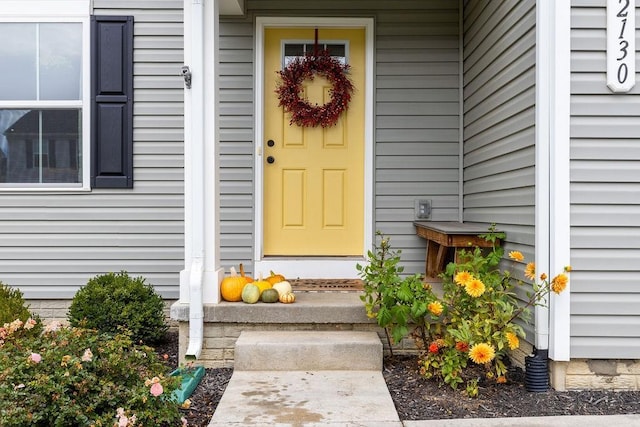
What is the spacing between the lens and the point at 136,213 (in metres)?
4.34

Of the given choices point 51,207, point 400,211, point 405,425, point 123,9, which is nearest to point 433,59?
point 400,211

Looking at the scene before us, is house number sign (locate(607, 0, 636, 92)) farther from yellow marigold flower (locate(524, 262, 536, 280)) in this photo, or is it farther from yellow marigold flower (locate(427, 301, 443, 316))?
yellow marigold flower (locate(427, 301, 443, 316))

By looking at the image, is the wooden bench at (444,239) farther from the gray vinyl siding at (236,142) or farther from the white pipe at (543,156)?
the gray vinyl siding at (236,142)

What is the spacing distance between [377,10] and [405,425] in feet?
10.7

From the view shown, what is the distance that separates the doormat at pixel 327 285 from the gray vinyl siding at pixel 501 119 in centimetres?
104

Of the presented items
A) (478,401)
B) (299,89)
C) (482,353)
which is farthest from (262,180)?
(478,401)

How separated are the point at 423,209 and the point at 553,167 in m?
1.63

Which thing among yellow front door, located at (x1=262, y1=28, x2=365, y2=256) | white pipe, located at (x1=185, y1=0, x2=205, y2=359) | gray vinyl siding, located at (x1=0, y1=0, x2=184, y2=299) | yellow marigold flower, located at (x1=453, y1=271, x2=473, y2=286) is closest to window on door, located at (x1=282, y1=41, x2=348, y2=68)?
yellow front door, located at (x1=262, y1=28, x2=365, y2=256)

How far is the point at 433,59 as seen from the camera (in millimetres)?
4340

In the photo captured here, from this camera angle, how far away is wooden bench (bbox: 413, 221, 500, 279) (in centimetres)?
343

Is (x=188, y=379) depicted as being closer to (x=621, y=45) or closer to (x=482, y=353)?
(x=482, y=353)

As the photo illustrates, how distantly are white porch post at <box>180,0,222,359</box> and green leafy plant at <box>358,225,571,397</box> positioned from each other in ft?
3.34

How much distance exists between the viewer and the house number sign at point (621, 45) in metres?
2.78

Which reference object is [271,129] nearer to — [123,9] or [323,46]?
[323,46]
